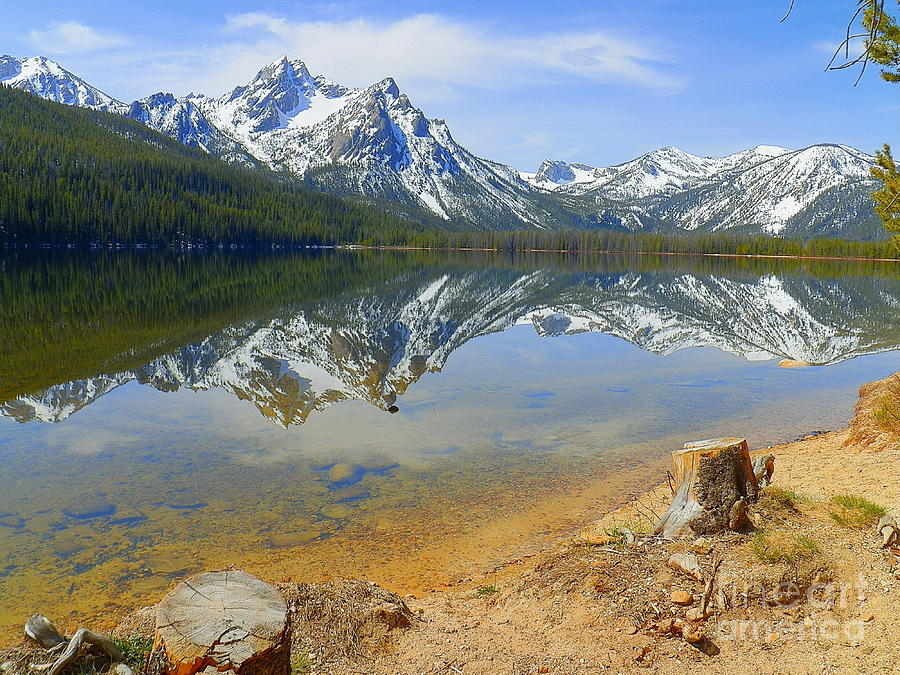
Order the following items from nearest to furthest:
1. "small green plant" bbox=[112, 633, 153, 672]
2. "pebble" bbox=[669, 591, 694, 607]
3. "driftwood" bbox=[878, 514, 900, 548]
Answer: "small green plant" bbox=[112, 633, 153, 672] < "pebble" bbox=[669, 591, 694, 607] < "driftwood" bbox=[878, 514, 900, 548]

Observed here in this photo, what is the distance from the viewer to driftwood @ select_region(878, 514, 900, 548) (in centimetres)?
655

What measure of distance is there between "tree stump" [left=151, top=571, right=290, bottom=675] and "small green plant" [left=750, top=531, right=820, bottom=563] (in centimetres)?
515

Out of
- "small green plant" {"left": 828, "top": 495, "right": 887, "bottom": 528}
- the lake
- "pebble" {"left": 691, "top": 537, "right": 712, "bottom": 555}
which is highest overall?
"small green plant" {"left": 828, "top": 495, "right": 887, "bottom": 528}

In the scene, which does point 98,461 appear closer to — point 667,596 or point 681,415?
→ point 667,596

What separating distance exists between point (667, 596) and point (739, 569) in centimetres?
97

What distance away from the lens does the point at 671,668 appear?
5102 mm

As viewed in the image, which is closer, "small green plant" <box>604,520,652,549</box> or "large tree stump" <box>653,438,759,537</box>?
"large tree stump" <box>653,438,759,537</box>

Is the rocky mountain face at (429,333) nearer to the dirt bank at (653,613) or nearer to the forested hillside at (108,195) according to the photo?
the dirt bank at (653,613)

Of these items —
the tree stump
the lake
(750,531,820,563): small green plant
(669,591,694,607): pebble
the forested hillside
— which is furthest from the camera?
the forested hillside

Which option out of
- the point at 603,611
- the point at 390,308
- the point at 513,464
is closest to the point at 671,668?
the point at 603,611

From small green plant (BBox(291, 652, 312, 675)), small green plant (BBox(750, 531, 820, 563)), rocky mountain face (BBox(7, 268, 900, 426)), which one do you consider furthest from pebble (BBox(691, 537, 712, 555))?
rocky mountain face (BBox(7, 268, 900, 426))

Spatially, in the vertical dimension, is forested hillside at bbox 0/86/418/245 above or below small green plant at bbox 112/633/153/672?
above

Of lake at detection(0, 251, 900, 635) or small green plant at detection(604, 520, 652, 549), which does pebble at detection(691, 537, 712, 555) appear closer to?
small green plant at detection(604, 520, 652, 549)

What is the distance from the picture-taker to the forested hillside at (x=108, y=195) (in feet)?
384
